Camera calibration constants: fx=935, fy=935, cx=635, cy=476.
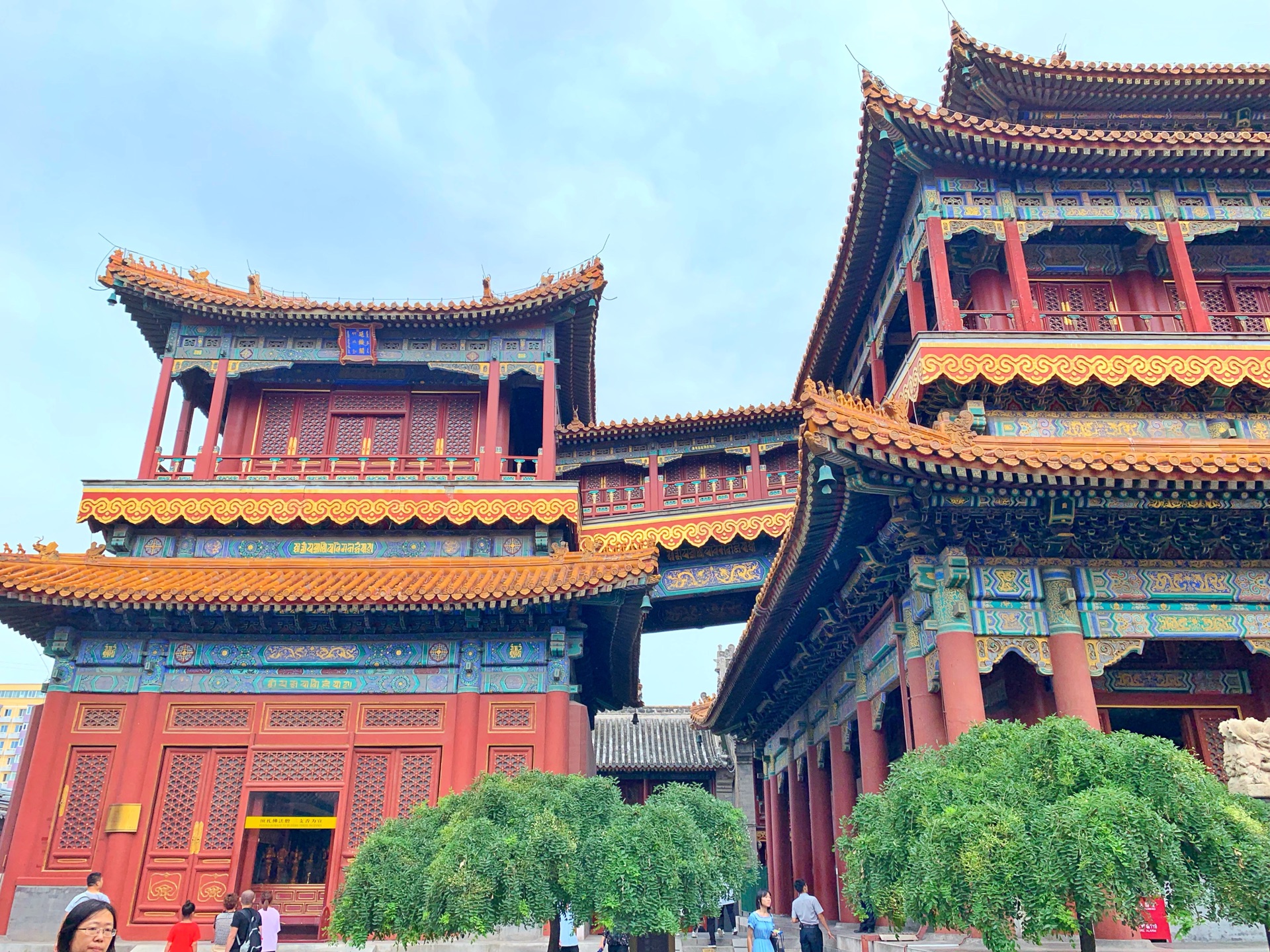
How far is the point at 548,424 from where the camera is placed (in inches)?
730

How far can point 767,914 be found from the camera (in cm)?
1179

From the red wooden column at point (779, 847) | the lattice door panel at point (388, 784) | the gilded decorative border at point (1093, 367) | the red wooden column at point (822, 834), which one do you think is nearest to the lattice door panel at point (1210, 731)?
the gilded decorative border at point (1093, 367)

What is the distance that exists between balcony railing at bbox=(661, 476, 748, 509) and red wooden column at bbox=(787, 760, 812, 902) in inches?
257

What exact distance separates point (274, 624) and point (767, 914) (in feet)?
28.8

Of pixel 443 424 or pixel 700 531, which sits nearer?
pixel 443 424

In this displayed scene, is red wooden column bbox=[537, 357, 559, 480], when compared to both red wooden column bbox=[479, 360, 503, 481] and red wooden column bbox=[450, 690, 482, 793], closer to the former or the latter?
red wooden column bbox=[479, 360, 503, 481]

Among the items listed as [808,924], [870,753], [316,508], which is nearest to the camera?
[808,924]

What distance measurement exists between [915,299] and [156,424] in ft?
46.7

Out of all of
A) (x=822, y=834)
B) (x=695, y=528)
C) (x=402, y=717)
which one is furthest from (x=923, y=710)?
(x=695, y=528)

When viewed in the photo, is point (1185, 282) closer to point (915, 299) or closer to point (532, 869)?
point (915, 299)

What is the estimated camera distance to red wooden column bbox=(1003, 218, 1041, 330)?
13164 millimetres

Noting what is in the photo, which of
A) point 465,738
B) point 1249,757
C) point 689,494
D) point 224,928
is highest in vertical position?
point 689,494

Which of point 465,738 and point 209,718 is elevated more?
point 209,718

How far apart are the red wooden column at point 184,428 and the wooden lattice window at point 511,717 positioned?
869 centimetres
